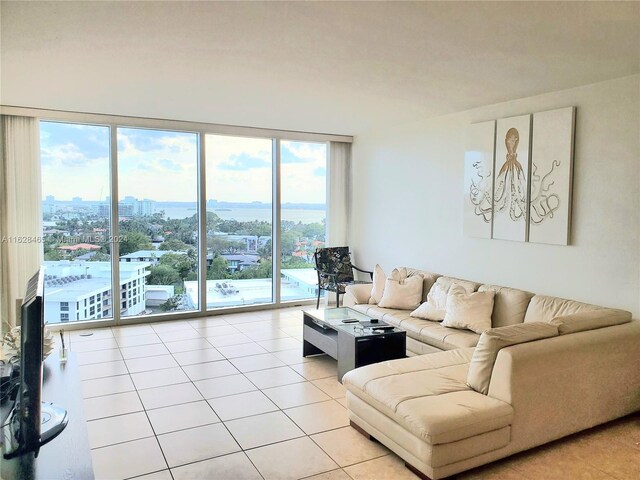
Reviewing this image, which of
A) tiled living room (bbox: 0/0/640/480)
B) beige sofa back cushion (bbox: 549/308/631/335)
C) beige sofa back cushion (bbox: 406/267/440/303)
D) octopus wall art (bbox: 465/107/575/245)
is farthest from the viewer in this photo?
beige sofa back cushion (bbox: 406/267/440/303)

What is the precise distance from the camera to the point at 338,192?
24.6 ft

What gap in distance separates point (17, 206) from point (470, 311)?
5.13 meters

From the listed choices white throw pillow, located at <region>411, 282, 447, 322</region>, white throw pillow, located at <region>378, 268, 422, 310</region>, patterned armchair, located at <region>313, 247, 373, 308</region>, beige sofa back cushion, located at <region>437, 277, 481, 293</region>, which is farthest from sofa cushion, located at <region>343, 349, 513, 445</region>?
patterned armchair, located at <region>313, 247, 373, 308</region>

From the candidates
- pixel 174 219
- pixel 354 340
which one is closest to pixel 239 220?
pixel 174 219

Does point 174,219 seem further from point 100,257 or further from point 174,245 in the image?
point 100,257

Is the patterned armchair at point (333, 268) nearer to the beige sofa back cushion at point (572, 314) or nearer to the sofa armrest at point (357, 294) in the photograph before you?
the sofa armrest at point (357, 294)

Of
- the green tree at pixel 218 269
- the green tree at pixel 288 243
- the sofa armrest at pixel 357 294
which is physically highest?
the green tree at pixel 288 243

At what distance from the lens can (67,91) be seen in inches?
180

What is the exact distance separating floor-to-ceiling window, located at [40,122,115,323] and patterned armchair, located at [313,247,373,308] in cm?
281

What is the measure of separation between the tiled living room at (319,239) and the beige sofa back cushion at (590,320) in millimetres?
24

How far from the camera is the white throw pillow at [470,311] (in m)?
4.47

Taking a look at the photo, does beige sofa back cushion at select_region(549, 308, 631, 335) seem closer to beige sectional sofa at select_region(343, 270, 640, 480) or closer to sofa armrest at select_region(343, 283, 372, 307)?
beige sectional sofa at select_region(343, 270, 640, 480)

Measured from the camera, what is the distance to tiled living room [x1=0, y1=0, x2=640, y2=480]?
2.78 metres

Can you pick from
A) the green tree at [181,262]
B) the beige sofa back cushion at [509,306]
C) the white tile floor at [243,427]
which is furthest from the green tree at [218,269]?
the beige sofa back cushion at [509,306]
